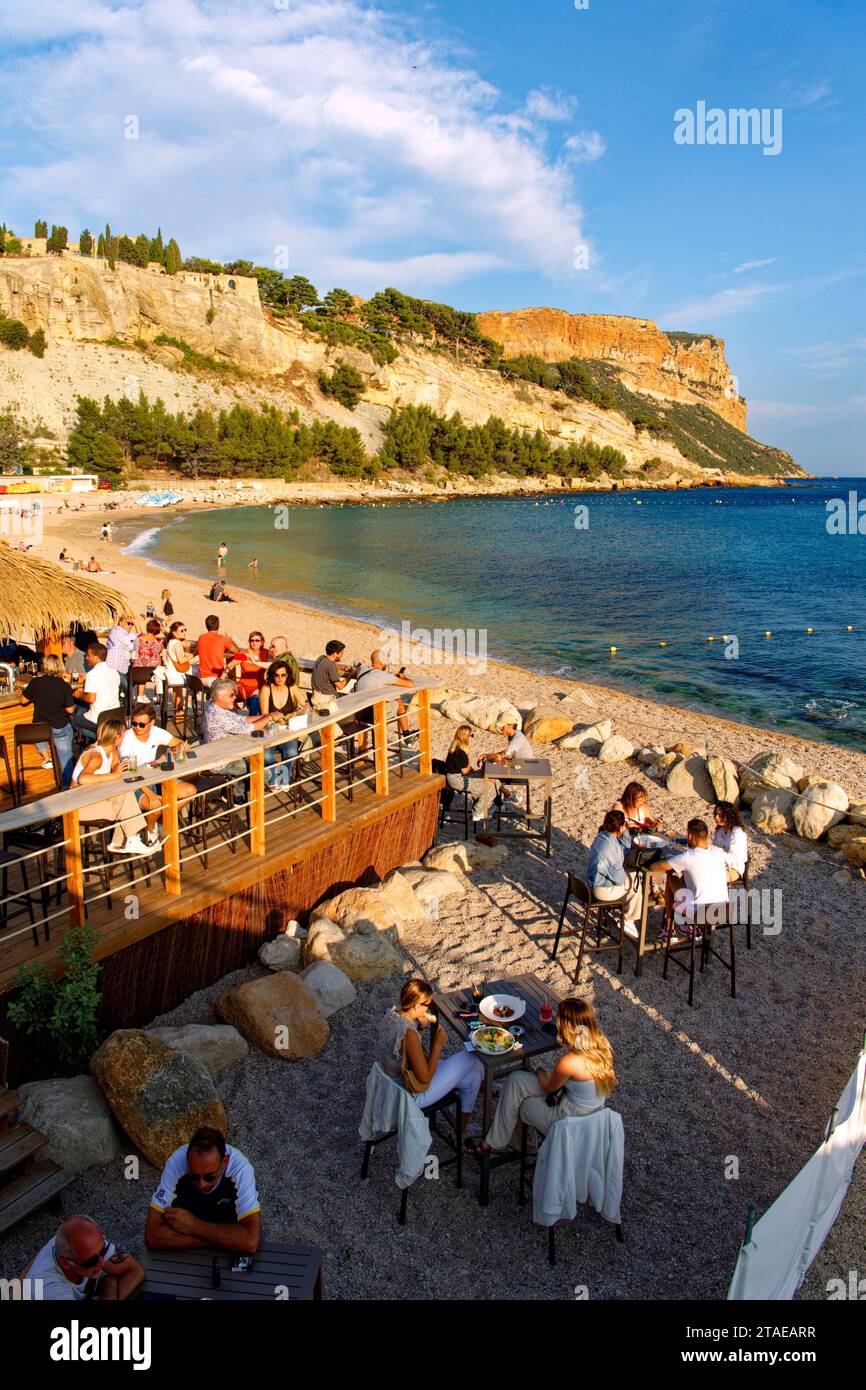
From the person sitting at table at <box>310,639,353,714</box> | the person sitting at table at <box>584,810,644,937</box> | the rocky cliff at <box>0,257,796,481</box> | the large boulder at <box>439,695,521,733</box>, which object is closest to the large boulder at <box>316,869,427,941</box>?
the person sitting at table at <box>584,810,644,937</box>

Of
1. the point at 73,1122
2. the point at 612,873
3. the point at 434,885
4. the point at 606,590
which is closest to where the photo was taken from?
the point at 73,1122

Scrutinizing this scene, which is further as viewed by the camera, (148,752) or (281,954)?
(148,752)

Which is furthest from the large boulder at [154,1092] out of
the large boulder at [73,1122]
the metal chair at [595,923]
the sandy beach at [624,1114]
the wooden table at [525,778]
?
the wooden table at [525,778]

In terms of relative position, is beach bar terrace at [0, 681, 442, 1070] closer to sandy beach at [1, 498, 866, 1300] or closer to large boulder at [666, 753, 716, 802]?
sandy beach at [1, 498, 866, 1300]

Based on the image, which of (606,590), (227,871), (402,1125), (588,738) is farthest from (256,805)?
(606,590)

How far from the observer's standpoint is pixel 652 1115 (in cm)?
560

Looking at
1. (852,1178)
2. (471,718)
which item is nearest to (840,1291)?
(852,1178)

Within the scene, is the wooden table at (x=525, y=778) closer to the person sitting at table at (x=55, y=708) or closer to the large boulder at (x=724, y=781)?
the large boulder at (x=724, y=781)

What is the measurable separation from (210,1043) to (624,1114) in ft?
9.77

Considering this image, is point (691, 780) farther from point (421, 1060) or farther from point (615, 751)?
point (421, 1060)

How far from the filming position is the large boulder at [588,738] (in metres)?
14.2

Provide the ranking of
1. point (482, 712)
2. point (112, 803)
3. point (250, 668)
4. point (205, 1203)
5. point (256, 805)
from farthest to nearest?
1. point (482, 712)
2. point (250, 668)
3. point (256, 805)
4. point (112, 803)
5. point (205, 1203)

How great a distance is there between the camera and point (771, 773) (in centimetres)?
1205

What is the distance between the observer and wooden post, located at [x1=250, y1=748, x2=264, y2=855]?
6.86 m
